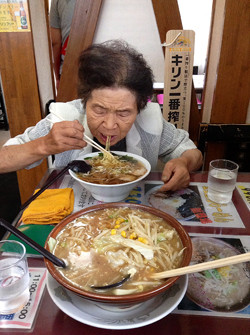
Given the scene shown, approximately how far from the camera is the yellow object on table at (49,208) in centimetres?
130

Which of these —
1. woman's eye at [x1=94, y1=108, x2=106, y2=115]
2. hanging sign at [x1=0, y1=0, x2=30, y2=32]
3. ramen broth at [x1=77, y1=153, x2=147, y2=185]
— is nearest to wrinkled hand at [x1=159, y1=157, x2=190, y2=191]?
ramen broth at [x1=77, y1=153, x2=147, y2=185]

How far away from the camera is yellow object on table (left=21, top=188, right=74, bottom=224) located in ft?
4.27

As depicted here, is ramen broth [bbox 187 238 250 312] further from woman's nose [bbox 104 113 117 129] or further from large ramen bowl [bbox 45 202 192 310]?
woman's nose [bbox 104 113 117 129]

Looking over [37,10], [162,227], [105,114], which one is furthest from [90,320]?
[37,10]

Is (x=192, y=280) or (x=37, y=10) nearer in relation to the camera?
(x=192, y=280)

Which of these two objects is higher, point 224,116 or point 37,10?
point 37,10

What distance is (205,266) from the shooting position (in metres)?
0.76

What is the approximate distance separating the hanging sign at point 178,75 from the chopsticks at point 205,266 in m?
2.54

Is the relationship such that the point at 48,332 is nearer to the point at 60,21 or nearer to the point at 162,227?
the point at 162,227

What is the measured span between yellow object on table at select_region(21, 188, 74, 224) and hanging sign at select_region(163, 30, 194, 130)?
2019mm

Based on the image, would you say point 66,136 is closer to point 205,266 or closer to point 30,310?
point 30,310

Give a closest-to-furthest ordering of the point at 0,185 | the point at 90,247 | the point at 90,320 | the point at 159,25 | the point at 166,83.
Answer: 1. the point at 90,320
2. the point at 90,247
3. the point at 166,83
4. the point at 159,25
5. the point at 0,185

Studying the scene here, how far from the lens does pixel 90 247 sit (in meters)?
0.96

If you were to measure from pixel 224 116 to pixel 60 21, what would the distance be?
8.03 ft
